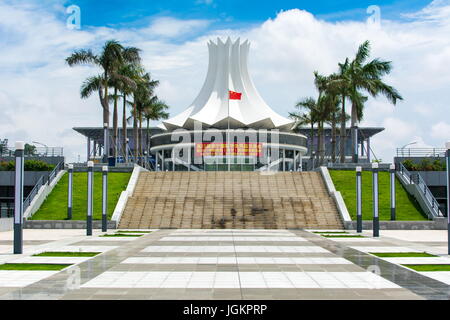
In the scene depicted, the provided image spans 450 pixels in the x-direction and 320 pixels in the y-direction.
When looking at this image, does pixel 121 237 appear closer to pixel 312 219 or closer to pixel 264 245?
pixel 264 245

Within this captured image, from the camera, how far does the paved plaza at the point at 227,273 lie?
9.34 meters

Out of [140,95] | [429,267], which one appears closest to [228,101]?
[140,95]

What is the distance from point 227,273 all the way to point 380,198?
22.1 meters

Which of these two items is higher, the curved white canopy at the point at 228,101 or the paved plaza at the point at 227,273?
the curved white canopy at the point at 228,101

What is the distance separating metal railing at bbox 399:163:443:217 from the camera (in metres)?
29.2

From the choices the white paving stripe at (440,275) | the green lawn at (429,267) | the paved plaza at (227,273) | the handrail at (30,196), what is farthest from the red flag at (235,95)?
the white paving stripe at (440,275)

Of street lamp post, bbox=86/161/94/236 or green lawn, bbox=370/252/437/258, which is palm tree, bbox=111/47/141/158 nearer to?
street lamp post, bbox=86/161/94/236

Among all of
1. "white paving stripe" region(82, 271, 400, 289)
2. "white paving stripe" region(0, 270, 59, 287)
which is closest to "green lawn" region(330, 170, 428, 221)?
"white paving stripe" region(82, 271, 400, 289)

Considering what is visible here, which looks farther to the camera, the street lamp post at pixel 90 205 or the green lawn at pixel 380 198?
the green lawn at pixel 380 198

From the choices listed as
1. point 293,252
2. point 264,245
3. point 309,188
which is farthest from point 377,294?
point 309,188

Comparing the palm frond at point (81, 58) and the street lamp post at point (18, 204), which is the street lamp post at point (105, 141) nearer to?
the palm frond at point (81, 58)

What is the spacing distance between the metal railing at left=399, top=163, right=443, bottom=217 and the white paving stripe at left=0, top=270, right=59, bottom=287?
22920 mm

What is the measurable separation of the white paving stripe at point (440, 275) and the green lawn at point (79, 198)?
19648mm
